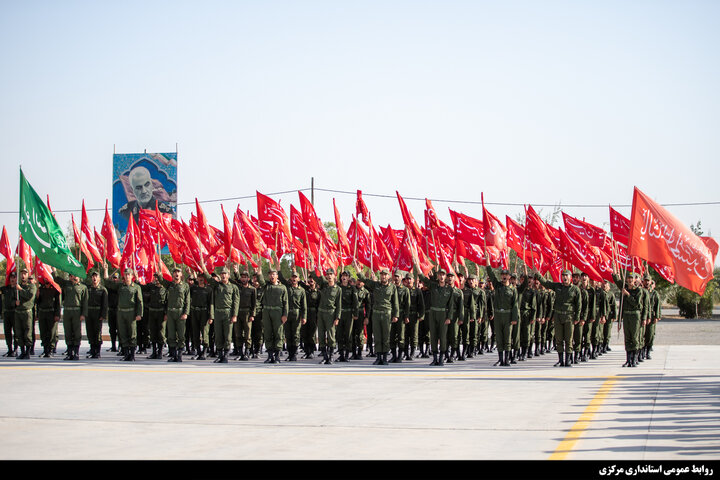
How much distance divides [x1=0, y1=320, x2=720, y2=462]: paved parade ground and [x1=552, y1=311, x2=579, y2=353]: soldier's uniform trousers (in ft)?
2.27

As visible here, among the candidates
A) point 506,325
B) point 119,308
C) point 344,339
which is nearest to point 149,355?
point 119,308

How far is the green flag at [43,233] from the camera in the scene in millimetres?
17312

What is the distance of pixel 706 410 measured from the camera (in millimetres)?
10305

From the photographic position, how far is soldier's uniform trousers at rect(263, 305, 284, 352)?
17.4m

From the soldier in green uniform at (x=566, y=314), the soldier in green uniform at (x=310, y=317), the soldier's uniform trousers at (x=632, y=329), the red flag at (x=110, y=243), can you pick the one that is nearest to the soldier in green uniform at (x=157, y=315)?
the soldier in green uniform at (x=310, y=317)

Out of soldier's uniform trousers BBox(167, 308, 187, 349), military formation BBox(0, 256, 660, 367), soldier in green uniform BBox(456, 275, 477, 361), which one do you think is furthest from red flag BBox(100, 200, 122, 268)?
soldier in green uniform BBox(456, 275, 477, 361)

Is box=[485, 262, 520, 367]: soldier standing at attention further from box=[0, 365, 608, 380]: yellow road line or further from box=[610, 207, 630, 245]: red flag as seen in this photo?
box=[610, 207, 630, 245]: red flag

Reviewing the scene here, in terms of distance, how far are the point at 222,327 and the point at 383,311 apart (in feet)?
10.6

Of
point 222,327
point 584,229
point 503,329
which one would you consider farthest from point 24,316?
point 584,229

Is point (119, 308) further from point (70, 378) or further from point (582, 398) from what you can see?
point (582, 398)

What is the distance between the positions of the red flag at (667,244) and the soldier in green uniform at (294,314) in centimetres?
669

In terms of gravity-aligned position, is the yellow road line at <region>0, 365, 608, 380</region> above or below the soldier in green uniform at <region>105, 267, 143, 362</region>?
below

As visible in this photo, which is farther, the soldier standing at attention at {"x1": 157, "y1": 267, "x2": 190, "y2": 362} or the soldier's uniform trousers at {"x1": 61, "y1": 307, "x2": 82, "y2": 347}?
the soldier's uniform trousers at {"x1": 61, "y1": 307, "x2": 82, "y2": 347}

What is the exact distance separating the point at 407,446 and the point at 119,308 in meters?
11.2
